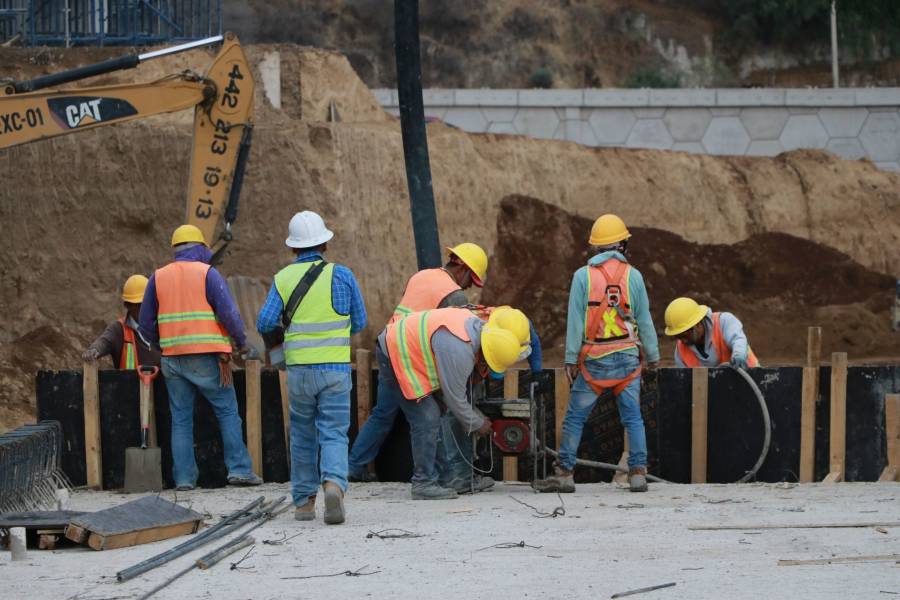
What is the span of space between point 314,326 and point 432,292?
1.46 meters

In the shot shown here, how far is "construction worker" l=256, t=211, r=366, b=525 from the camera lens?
856 centimetres

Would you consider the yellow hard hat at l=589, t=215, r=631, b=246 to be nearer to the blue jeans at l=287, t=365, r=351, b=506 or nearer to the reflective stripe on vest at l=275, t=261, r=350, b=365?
the reflective stripe on vest at l=275, t=261, r=350, b=365

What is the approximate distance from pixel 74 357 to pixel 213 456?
22.6ft

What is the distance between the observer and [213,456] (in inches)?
413

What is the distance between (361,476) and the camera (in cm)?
1036

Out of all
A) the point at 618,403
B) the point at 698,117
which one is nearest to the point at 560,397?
the point at 618,403

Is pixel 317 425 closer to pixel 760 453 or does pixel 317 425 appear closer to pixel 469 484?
pixel 469 484

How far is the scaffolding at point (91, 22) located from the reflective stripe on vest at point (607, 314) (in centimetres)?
1110

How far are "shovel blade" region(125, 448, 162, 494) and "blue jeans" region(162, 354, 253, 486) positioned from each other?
0.16 metres

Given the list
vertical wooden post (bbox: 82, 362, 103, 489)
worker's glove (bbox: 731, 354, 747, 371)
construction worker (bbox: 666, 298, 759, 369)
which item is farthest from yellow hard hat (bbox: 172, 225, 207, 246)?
worker's glove (bbox: 731, 354, 747, 371)

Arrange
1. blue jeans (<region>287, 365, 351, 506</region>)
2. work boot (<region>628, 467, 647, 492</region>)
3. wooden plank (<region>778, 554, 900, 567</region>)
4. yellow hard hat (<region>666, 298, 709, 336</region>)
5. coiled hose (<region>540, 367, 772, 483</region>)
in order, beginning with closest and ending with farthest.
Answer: wooden plank (<region>778, 554, 900, 567</region>)
blue jeans (<region>287, 365, 351, 506</region>)
work boot (<region>628, 467, 647, 492</region>)
coiled hose (<region>540, 367, 772, 483</region>)
yellow hard hat (<region>666, 298, 709, 336</region>)

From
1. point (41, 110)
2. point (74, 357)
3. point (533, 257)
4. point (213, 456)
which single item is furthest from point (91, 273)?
point (213, 456)

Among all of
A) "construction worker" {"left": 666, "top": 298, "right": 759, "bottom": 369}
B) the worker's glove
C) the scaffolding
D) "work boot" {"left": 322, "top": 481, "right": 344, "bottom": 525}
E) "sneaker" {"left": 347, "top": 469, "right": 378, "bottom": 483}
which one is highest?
the scaffolding

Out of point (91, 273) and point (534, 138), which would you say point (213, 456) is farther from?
point (534, 138)
